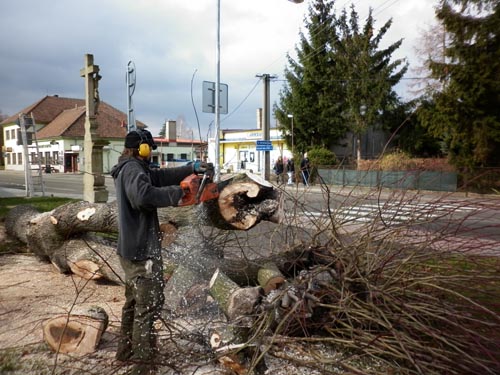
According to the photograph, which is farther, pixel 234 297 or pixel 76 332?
pixel 76 332

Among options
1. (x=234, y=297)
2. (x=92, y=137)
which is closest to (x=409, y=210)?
(x=234, y=297)

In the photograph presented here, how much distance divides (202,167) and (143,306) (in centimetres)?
110

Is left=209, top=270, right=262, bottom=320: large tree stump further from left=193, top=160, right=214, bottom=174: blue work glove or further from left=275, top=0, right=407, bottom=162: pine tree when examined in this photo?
left=275, top=0, right=407, bottom=162: pine tree

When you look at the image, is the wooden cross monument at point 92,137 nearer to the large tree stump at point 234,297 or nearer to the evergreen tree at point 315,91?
the large tree stump at point 234,297

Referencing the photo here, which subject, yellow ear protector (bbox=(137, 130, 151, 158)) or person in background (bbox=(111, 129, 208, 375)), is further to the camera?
yellow ear protector (bbox=(137, 130, 151, 158))

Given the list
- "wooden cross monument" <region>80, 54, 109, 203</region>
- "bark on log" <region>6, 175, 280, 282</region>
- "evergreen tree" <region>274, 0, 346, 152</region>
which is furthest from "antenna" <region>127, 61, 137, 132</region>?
"evergreen tree" <region>274, 0, 346, 152</region>

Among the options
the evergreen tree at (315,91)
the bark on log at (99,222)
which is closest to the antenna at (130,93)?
the bark on log at (99,222)

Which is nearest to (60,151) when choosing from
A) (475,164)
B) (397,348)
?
(475,164)

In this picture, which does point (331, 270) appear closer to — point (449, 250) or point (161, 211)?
point (449, 250)

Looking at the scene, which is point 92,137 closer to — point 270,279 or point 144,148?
point 144,148

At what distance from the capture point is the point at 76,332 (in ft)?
9.73

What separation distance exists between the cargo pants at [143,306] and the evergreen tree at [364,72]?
67.6 ft

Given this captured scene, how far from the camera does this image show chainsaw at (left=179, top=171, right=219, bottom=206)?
106 inches

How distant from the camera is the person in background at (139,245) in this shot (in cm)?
255
